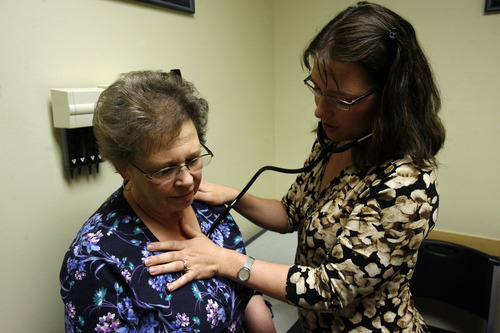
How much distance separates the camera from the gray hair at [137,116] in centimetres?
82

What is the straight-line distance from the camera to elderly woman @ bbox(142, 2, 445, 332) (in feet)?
2.84

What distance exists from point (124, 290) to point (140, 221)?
19cm

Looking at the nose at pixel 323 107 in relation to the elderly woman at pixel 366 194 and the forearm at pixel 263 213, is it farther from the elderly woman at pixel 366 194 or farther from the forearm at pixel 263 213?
the forearm at pixel 263 213

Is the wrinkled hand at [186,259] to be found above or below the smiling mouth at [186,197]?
below

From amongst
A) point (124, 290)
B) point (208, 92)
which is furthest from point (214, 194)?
point (208, 92)

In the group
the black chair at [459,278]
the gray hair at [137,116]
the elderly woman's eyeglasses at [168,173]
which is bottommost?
the black chair at [459,278]

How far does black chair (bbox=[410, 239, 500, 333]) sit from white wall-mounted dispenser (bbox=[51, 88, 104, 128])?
159 centimetres

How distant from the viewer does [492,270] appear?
149cm

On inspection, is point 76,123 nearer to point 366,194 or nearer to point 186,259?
point 186,259

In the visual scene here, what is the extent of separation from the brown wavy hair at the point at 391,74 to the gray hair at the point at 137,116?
0.40 m

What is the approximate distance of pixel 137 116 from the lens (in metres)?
0.82

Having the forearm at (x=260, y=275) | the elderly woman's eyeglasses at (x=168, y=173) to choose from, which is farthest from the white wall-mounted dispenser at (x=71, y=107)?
the forearm at (x=260, y=275)

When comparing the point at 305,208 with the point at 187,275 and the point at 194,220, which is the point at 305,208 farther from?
the point at 187,275

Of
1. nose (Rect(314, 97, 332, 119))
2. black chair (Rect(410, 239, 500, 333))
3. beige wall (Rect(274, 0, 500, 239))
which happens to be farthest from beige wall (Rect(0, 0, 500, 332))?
nose (Rect(314, 97, 332, 119))
